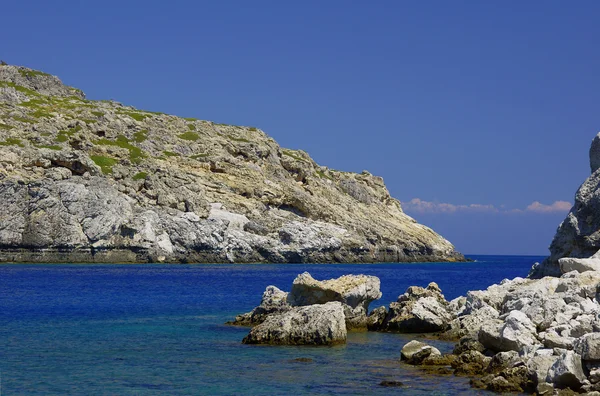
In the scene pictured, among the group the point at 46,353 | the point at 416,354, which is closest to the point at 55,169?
the point at 46,353

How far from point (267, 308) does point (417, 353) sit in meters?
13.7

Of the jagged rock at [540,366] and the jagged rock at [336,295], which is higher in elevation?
the jagged rock at [336,295]

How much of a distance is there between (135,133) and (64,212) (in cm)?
5057

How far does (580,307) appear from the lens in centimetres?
2511

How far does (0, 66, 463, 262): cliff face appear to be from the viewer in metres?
102

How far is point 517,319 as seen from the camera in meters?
23.7

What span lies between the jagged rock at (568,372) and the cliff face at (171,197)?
9068 centimetres

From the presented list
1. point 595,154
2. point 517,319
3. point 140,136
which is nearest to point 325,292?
point 517,319

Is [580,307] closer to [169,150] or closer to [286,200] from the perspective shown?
[286,200]

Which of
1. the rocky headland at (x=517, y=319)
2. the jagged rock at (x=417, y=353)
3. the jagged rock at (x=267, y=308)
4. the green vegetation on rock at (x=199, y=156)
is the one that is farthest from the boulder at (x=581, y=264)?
the green vegetation on rock at (x=199, y=156)

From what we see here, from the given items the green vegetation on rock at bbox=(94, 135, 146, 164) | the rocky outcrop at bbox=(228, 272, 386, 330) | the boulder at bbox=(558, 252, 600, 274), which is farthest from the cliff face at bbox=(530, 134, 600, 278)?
the green vegetation on rock at bbox=(94, 135, 146, 164)

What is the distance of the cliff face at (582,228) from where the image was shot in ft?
113

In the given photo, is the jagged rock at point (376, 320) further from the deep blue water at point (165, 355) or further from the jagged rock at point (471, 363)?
the jagged rock at point (471, 363)

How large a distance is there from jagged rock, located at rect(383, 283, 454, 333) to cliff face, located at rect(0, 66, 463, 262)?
7460cm
